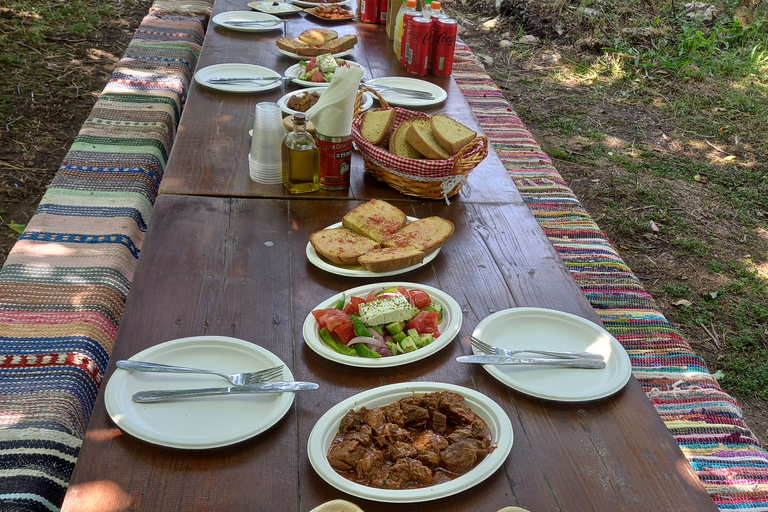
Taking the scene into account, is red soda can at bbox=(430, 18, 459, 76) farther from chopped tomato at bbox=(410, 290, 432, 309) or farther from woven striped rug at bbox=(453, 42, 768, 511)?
chopped tomato at bbox=(410, 290, 432, 309)

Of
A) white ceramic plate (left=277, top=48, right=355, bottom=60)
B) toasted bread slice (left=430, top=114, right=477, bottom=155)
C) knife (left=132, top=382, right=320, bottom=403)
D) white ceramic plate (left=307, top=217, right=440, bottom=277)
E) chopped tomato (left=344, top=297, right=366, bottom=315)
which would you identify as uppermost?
toasted bread slice (left=430, top=114, right=477, bottom=155)

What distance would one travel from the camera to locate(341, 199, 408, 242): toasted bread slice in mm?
1761

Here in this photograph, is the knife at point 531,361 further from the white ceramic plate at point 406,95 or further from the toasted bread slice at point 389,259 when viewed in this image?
the white ceramic plate at point 406,95

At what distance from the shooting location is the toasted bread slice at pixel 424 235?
A: 5.62ft

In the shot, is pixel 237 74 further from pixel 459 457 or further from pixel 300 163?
pixel 459 457

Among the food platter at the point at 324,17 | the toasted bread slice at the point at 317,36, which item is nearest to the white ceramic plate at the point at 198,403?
the toasted bread slice at the point at 317,36

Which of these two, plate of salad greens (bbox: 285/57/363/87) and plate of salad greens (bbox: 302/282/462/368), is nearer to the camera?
plate of salad greens (bbox: 302/282/462/368)

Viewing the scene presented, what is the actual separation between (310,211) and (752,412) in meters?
2.11

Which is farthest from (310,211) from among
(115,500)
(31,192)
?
(31,192)

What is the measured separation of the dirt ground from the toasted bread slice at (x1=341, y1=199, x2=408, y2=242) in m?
1.88

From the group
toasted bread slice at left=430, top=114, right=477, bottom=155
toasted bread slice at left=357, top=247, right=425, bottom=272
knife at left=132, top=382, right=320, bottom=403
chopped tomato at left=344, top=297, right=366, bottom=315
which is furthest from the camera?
toasted bread slice at left=430, top=114, right=477, bottom=155

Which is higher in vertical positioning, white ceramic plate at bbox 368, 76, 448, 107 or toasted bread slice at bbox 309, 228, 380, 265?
toasted bread slice at bbox 309, 228, 380, 265

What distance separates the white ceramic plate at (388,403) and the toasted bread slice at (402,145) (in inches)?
41.0

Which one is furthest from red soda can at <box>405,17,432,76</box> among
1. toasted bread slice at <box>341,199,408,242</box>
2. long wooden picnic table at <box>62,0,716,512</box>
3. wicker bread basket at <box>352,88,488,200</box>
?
toasted bread slice at <box>341,199,408,242</box>
